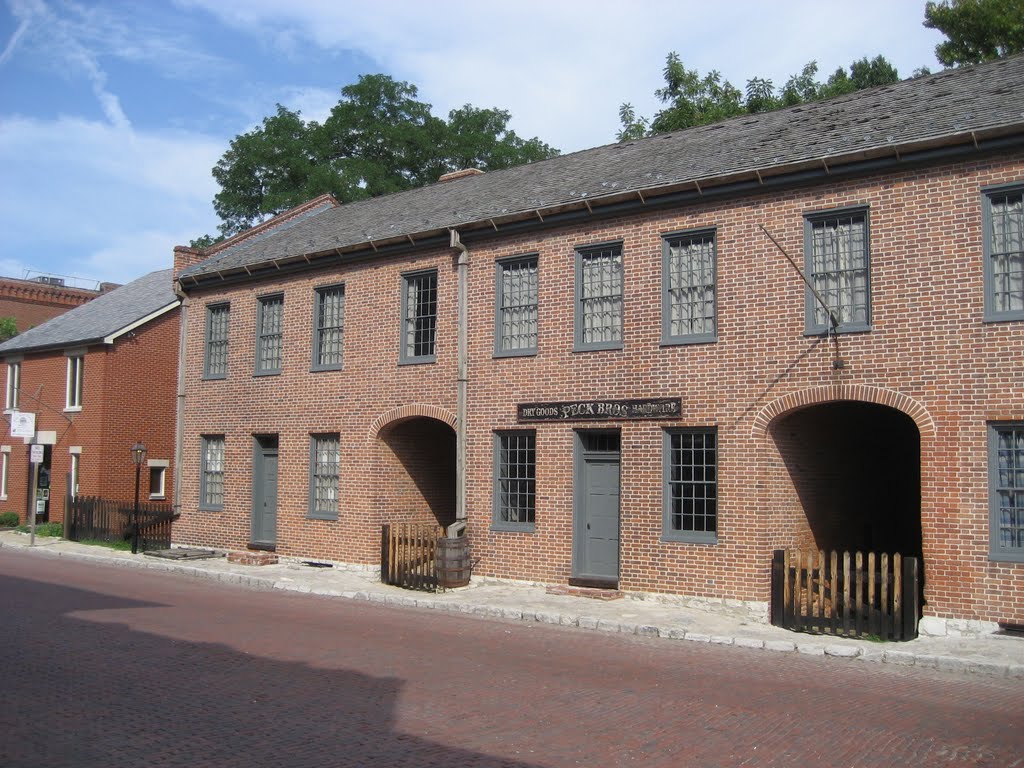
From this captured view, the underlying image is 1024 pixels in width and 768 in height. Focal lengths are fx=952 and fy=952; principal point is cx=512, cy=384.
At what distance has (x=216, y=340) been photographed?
23438 mm

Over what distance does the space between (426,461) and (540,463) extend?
14.3 ft

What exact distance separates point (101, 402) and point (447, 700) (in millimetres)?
22545

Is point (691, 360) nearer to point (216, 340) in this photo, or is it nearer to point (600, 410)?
point (600, 410)

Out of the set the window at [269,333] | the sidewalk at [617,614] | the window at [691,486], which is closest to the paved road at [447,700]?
the sidewalk at [617,614]

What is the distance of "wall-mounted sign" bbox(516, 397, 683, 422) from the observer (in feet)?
49.7

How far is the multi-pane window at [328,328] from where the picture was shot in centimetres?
2052

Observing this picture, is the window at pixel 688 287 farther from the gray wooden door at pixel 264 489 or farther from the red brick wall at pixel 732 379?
the gray wooden door at pixel 264 489

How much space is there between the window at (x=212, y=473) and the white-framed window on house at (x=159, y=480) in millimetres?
6842

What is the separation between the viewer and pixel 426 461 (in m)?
20.3

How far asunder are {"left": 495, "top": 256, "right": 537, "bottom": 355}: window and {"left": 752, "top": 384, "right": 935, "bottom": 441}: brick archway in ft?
15.0

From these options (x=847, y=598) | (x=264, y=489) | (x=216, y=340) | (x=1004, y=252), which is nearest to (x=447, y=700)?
(x=847, y=598)

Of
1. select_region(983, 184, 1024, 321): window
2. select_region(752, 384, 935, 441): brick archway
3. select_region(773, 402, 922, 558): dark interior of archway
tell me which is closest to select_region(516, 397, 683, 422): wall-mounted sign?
select_region(752, 384, 935, 441): brick archway

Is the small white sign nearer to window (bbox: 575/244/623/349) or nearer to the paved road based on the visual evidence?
the paved road

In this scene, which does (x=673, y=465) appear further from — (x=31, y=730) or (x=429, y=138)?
(x=429, y=138)
